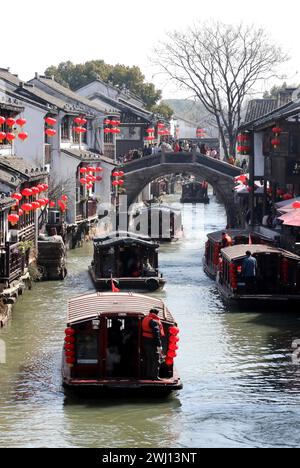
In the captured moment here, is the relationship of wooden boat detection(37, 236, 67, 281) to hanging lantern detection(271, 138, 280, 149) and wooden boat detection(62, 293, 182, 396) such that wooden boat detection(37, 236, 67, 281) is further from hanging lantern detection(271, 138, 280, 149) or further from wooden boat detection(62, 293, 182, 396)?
wooden boat detection(62, 293, 182, 396)

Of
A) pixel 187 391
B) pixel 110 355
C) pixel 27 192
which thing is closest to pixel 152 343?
pixel 110 355

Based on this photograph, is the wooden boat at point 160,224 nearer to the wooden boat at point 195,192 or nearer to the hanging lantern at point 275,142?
the hanging lantern at point 275,142

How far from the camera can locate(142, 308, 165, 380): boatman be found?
72.8 feet

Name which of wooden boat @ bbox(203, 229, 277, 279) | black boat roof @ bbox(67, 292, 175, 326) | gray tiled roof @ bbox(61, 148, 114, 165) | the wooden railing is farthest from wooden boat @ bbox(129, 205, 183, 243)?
black boat roof @ bbox(67, 292, 175, 326)

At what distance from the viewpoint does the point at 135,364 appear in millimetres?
22391

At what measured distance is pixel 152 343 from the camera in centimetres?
2233

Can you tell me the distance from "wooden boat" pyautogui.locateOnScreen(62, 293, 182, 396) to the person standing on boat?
11.0 m

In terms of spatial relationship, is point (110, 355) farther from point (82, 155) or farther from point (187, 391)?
point (82, 155)

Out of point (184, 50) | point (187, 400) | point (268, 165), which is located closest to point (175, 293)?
point (268, 165)

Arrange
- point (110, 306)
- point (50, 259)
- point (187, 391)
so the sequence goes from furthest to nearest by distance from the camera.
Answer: point (50, 259)
point (187, 391)
point (110, 306)

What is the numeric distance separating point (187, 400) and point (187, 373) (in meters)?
2.48

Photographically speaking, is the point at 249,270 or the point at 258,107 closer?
the point at 249,270

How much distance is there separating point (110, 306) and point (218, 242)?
717 inches

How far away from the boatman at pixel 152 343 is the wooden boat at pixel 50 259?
1812 cm
